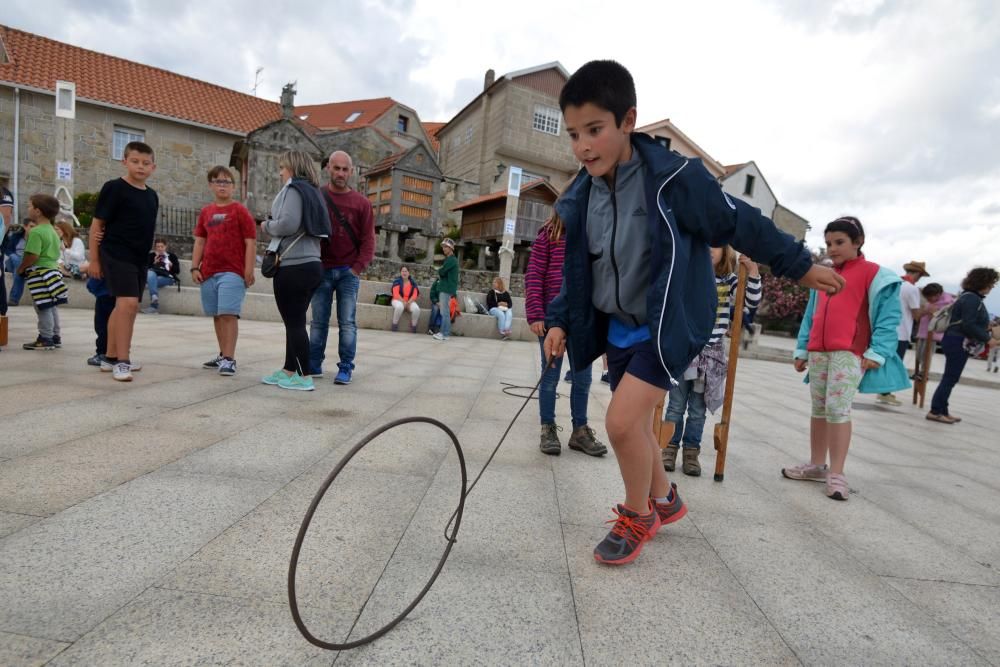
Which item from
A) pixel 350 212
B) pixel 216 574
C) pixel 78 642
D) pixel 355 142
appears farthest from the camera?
pixel 355 142

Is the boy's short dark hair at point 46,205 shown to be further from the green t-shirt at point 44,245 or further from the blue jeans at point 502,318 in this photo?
the blue jeans at point 502,318

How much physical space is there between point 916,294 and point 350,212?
792 cm

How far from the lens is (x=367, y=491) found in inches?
104

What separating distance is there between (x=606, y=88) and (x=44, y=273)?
648cm

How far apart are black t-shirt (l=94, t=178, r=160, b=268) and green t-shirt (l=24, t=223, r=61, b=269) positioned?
1966mm

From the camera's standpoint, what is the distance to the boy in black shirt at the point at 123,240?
441 centimetres

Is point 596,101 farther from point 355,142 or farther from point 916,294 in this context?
point 355,142

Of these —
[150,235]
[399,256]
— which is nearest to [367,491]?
[150,235]

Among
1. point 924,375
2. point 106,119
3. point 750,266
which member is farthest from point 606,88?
point 106,119

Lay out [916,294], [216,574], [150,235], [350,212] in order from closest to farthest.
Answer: [216,574]
[150,235]
[350,212]
[916,294]

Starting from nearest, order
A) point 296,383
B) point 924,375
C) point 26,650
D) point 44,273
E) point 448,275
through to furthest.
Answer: point 26,650
point 296,383
point 44,273
point 924,375
point 448,275

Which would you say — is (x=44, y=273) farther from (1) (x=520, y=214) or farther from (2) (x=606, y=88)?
(1) (x=520, y=214)

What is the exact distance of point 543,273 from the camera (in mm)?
3861

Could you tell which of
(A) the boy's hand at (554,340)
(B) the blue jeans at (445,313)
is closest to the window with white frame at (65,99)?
(B) the blue jeans at (445,313)
